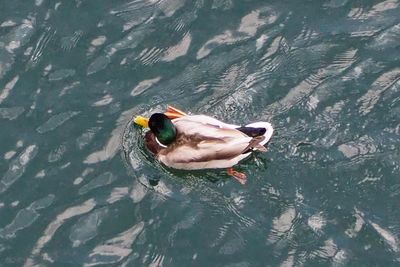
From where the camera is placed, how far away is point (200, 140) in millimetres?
14523

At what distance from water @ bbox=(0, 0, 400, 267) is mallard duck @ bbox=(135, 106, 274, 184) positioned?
0.19 m

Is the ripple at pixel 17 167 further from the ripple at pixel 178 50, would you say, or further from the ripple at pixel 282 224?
the ripple at pixel 282 224

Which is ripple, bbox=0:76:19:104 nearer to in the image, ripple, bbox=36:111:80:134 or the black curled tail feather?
ripple, bbox=36:111:80:134

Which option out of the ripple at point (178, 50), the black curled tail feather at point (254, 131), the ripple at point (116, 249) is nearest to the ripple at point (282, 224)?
the black curled tail feather at point (254, 131)

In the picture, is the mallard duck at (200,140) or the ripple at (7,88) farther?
the ripple at (7,88)

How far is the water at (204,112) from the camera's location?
1366 centimetres

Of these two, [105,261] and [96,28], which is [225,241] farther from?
[96,28]

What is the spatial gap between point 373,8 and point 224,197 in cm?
426

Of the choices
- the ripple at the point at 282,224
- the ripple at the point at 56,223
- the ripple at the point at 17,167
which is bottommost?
the ripple at the point at 282,224

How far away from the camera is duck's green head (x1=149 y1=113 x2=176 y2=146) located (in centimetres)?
1472

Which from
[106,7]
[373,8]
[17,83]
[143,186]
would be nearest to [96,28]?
[106,7]

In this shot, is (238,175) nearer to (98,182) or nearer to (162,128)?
(162,128)

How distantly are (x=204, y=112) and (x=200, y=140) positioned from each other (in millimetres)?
779

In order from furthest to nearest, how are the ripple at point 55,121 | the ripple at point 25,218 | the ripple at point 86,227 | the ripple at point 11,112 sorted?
1. the ripple at point 11,112
2. the ripple at point 55,121
3. the ripple at point 25,218
4. the ripple at point 86,227
